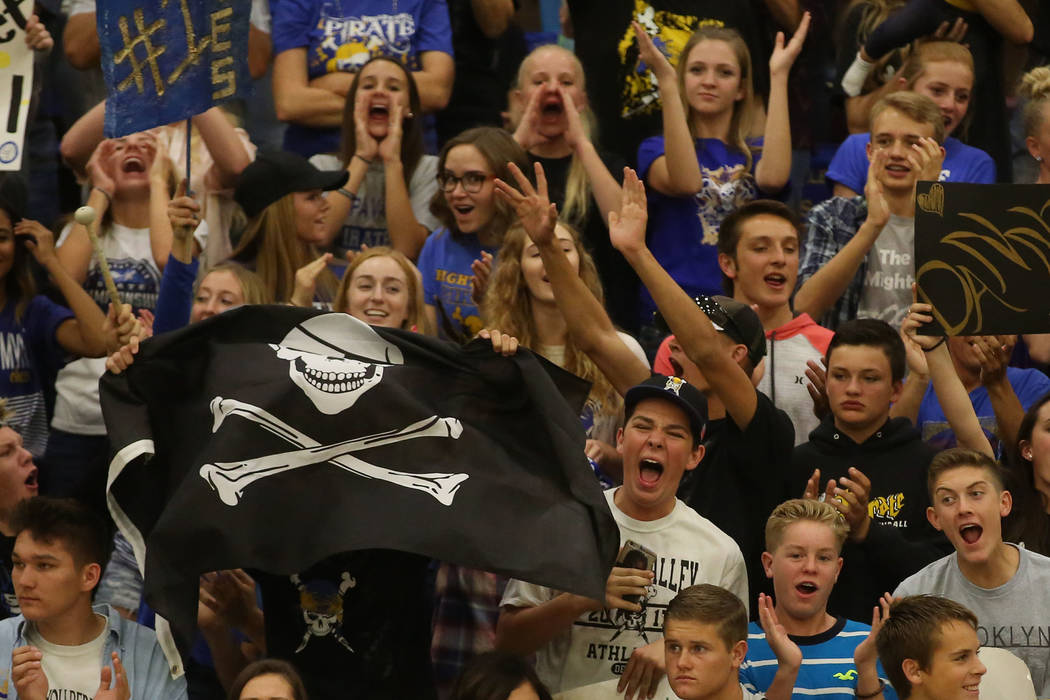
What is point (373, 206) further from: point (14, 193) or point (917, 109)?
point (917, 109)

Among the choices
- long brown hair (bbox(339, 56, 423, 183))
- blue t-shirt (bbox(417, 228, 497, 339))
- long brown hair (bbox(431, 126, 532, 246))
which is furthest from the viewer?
Answer: long brown hair (bbox(339, 56, 423, 183))

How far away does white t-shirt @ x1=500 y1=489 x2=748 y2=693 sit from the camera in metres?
5.89

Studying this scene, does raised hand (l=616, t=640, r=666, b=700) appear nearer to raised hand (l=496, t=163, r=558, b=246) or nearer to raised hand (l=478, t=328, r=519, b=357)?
raised hand (l=478, t=328, r=519, b=357)

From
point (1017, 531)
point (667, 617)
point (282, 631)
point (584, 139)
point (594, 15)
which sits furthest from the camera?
point (594, 15)

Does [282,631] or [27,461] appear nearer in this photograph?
[282,631]

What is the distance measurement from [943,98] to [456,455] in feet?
11.6

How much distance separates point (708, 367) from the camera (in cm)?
620

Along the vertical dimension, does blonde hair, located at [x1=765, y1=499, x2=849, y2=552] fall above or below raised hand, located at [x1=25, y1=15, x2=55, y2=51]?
below

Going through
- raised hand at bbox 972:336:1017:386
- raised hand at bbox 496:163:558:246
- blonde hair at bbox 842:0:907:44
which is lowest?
raised hand at bbox 972:336:1017:386

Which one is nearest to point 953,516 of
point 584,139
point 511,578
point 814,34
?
point 511,578

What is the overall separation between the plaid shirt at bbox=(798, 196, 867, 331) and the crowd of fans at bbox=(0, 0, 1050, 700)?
0.05 feet

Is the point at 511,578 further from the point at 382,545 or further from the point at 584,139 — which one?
the point at 584,139

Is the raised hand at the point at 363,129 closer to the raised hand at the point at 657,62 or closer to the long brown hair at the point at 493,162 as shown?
the long brown hair at the point at 493,162

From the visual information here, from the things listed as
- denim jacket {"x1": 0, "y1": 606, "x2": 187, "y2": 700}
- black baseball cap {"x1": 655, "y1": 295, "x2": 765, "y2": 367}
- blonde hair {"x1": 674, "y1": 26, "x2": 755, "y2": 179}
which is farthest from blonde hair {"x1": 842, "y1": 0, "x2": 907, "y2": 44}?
denim jacket {"x1": 0, "y1": 606, "x2": 187, "y2": 700}
